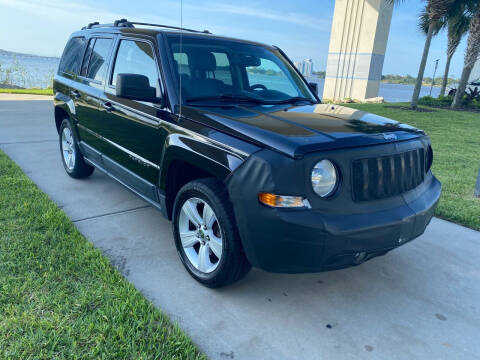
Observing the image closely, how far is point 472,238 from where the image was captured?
3.92 m

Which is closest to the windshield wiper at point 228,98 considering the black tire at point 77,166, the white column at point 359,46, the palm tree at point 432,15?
the black tire at point 77,166

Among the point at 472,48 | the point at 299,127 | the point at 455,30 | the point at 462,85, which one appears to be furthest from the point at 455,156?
the point at 455,30

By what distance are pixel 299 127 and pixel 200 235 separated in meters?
1.10

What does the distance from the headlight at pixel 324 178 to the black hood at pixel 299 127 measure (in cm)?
11

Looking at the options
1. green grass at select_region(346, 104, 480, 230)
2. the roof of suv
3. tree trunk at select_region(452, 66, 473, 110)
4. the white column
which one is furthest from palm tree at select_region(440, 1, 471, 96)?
the roof of suv

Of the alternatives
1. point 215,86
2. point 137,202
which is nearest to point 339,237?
point 215,86

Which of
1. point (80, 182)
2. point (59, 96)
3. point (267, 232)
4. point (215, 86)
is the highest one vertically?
point (215, 86)

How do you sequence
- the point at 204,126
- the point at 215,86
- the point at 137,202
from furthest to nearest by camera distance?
the point at 137,202
the point at 215,86
the point at 204,126

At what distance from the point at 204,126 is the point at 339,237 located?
1.23 m

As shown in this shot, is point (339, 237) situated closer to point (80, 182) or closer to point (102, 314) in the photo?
point (102, 314)

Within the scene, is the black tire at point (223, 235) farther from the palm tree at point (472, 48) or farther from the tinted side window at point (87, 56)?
the palm tree at point (472, 48)

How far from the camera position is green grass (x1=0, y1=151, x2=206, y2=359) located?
2119mm

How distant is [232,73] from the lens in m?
3.52

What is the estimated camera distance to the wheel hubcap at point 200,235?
2.72m
